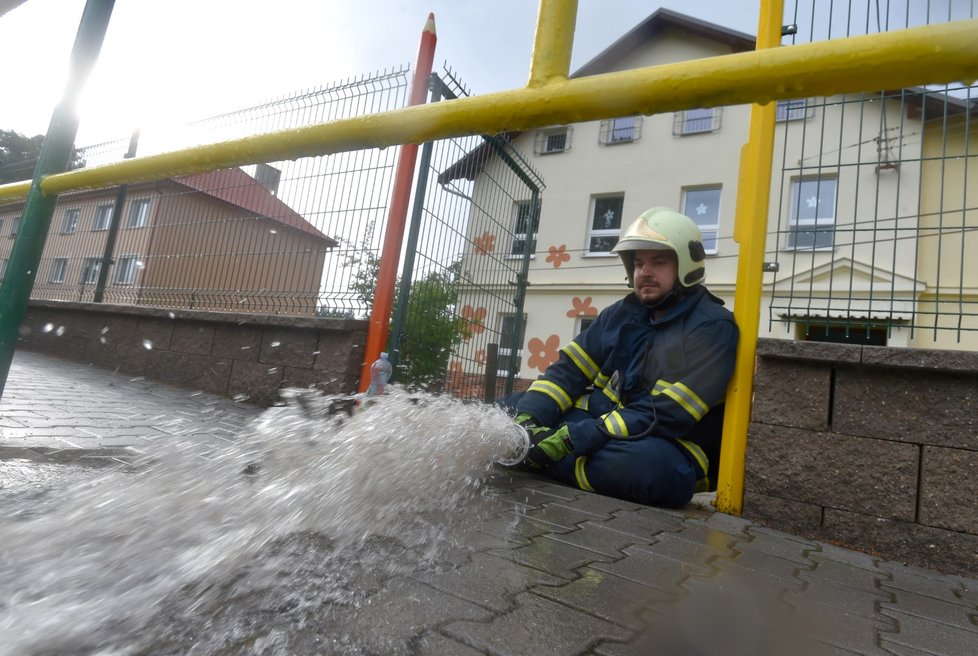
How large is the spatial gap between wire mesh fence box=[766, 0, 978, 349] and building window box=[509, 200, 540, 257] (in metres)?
3.81

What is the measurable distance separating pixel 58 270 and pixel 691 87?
9.66 m

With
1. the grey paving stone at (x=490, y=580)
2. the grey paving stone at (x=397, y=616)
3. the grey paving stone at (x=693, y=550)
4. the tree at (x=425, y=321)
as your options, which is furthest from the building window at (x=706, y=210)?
the grey paving stone at (x=397, y=616)

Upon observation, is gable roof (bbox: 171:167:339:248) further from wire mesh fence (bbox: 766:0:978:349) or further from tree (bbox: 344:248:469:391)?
wire mesh fence (bbox: 766:0:978:349)

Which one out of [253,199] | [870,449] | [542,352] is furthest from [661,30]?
[870,449]

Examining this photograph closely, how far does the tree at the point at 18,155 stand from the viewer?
437 cm

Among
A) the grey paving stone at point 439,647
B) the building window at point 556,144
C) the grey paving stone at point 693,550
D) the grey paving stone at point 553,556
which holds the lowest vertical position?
the grey paving stone at point 439,647

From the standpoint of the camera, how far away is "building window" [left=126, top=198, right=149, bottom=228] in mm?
7316

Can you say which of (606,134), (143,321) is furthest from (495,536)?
(606,134)

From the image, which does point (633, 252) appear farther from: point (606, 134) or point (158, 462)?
point (606, 134)

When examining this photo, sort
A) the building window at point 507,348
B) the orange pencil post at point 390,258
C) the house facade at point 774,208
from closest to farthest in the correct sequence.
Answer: the house facade at point 774,208
the orange pencil post at point 390,258
the building window at point 507,348

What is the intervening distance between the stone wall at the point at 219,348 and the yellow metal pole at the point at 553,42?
12.6ft

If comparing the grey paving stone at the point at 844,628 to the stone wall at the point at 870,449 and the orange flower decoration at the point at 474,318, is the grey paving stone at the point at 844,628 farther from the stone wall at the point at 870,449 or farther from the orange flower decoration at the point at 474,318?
the orange flower decoration at the point at 474,318

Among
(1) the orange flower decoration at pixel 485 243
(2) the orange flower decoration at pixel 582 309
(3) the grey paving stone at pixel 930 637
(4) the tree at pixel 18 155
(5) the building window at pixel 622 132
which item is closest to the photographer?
(3) the grey paving stone at pixel 930 637

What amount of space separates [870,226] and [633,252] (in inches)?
52.6
